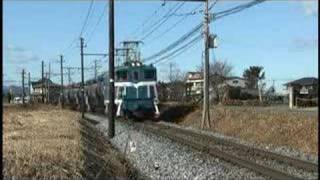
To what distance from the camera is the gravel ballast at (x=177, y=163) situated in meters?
16.7

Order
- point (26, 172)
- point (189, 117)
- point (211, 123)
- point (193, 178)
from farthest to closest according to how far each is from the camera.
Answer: point (189, 117), point (211, 123), point (193, 178), point (26, 172)

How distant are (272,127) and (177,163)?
1303cm

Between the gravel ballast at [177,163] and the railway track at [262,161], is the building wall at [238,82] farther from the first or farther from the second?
the gravel ballast at [177,163]

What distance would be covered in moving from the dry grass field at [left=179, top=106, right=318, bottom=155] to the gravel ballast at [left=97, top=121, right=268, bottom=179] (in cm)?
459

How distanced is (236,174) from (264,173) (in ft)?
2.18

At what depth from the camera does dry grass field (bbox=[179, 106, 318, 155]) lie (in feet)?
87.7

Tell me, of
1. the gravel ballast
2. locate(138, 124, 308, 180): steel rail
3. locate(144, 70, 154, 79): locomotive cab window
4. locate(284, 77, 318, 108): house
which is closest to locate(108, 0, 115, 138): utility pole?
locate(138, 124, 308, 180): steel rail

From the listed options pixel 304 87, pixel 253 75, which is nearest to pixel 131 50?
pixel 304 87

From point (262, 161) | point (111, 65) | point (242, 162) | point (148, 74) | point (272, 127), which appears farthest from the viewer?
point (148, 74)

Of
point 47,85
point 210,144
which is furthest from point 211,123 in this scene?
point 47,85

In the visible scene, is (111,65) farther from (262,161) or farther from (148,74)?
(262,161)

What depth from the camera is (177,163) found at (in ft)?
64.2

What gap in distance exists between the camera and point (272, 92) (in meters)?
129

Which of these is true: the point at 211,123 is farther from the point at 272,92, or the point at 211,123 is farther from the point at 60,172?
the point at 272,92
